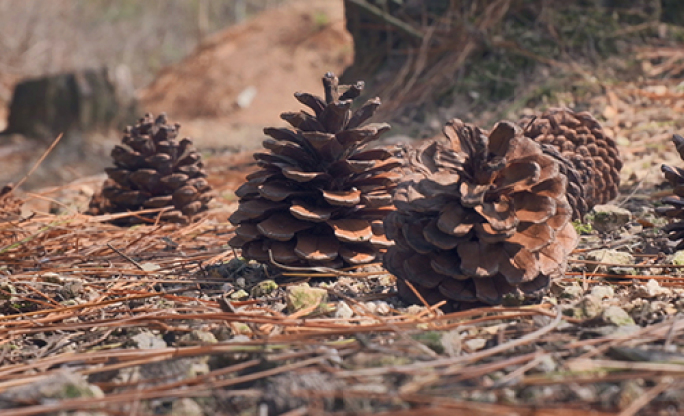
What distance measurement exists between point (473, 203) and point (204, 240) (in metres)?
1.36

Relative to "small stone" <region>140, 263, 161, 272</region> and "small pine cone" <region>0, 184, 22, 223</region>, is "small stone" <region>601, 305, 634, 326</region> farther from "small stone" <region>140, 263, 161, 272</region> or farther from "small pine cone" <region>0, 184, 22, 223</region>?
"small pine cone" <region>0, 184, 22, 223</region>

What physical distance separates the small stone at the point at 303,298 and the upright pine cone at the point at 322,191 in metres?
0.21

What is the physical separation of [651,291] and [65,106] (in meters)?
6.33

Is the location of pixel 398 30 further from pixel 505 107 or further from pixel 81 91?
pixel 81 91

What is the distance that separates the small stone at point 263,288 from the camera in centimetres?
165

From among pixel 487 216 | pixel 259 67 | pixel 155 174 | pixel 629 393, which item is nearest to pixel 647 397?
pixel 629 393

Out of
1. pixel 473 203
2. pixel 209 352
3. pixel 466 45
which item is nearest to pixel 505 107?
pixel 466 45

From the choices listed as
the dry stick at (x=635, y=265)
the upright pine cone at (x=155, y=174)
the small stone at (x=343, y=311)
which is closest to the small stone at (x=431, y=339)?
the small stone at (x=343, y=311)

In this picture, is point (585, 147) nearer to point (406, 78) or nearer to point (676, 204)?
point (676, 204)

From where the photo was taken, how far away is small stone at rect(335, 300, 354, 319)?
1.45m

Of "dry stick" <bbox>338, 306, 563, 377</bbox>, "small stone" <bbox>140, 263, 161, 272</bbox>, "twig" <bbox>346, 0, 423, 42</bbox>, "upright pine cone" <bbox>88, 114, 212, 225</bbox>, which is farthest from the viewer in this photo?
"twig" <bbox>346, 0, 423, 42</bbox>

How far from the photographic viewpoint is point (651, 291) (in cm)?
148

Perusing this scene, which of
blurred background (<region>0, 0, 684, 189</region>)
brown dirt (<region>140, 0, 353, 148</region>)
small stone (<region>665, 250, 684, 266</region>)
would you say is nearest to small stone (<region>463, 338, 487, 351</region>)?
small stone (<region>665, 250, 684, 266</region>)

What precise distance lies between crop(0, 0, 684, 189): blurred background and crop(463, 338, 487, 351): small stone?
98.5 inches
